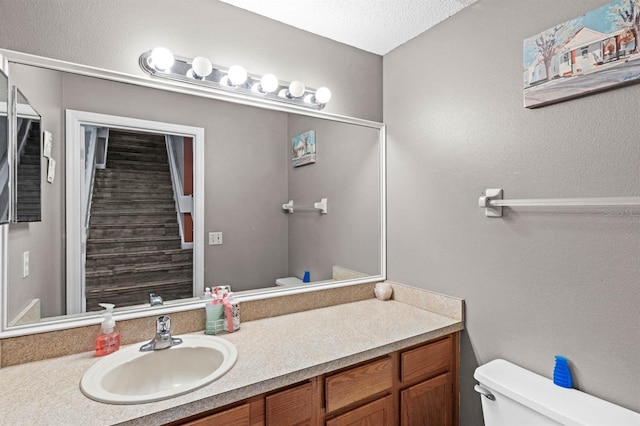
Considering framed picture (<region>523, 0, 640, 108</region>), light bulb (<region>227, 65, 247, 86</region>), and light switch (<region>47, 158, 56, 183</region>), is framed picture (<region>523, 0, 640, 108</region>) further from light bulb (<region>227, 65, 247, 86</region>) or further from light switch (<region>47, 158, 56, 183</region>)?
light switch (<region>47, 158, 56, 183</region>)

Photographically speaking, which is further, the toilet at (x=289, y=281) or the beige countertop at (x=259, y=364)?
the toilet at (x=289, y=281)

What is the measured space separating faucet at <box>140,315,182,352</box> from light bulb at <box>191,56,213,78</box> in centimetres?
101

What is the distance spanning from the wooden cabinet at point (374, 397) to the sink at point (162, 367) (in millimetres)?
169

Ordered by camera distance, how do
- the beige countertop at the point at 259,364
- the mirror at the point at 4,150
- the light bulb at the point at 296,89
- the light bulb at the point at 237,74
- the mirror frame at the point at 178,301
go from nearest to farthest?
the beige countertop at the point at 259,364 < the mirror at the point at 4,150 < the mirror frame at the point at 178,301 < the light bulb at the point at 237,74 < the light bulb at the point at 296,89

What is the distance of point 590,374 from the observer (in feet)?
3.80

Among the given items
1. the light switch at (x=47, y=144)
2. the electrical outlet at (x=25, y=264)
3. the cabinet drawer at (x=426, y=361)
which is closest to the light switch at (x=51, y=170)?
the light switch at (x=47, y=144)

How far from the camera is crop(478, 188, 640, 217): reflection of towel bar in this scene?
3.41 feet

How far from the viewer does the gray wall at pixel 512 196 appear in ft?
3.61

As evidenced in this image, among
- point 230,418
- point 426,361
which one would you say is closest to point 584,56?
point 426,361

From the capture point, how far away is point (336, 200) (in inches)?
76.7

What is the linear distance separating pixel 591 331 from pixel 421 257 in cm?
77

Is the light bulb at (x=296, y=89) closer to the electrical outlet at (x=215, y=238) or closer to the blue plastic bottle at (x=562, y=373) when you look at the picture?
the electrical outlet at (x=215, y=238)

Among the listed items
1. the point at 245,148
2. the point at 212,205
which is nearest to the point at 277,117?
the point at 245,148

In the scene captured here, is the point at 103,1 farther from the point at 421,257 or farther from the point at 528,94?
the point at 421,257
